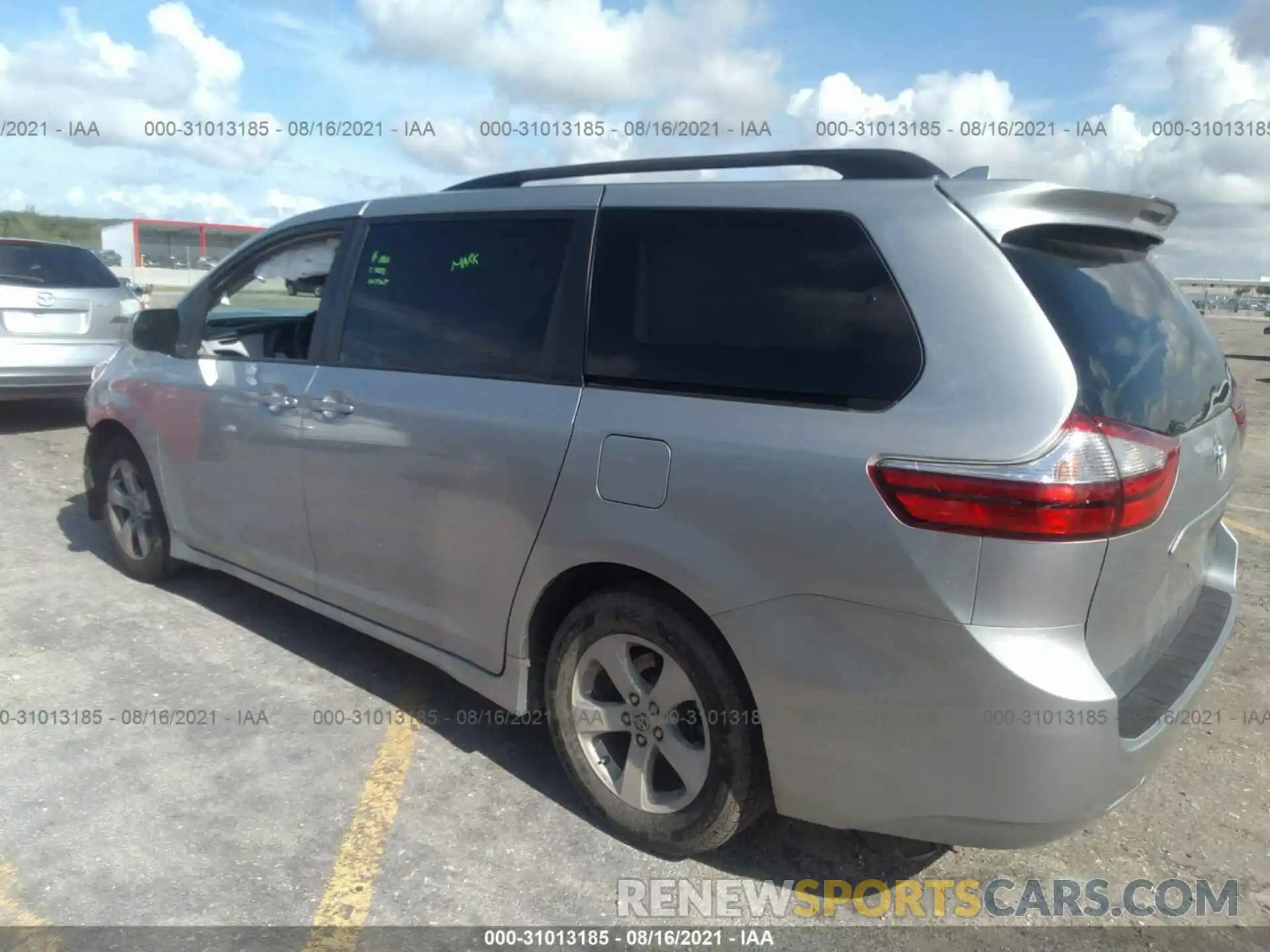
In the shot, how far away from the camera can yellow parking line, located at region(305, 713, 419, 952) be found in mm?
2555

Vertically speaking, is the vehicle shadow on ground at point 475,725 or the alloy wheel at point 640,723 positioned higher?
the alloy wheel at point 640,723

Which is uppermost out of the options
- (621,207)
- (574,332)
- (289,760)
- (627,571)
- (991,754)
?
(621,207)

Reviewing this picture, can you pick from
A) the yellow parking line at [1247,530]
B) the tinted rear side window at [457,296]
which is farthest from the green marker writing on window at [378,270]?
the yellow parking line at [1247,530]

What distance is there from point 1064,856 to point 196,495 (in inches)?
144

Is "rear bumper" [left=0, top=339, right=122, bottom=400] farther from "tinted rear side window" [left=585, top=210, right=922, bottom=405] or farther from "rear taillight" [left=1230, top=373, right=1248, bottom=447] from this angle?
"rear taillight" [left=1230, top=373, right=1248, bottom=447]

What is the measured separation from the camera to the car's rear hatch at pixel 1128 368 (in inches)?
88.0

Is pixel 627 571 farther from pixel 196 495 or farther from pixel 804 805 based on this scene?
pixel 196 495

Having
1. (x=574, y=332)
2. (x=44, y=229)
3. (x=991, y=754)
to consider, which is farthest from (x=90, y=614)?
(x=44, y=229)

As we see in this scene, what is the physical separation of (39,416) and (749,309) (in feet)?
30.3

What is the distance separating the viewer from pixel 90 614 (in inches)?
180

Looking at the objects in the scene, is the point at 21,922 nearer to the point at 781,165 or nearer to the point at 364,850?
Result: the point at 364,850

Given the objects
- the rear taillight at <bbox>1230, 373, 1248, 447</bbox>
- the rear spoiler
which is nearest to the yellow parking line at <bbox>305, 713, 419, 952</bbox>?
the rear spoiler

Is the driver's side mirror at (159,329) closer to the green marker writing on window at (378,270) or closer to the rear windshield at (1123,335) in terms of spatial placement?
the green marker writing on window at (378,270)

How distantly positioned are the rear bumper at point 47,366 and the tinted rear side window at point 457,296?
5274 millimetres
